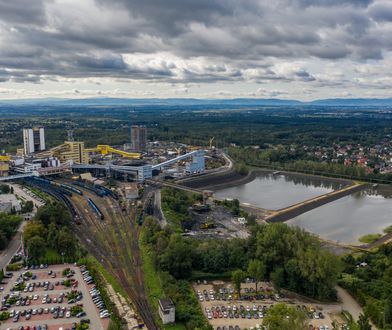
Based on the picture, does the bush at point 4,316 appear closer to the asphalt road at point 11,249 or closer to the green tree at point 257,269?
the asphalt road at point 11,249

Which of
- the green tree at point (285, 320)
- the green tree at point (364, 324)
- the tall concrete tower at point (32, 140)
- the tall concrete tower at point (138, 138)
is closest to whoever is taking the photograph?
the green tree at point (285, 320)

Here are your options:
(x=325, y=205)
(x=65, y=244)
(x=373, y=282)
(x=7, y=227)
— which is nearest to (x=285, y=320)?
(x=373, y=282)

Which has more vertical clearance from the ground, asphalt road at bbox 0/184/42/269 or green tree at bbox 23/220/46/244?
green tree at bbox 23/220/46/244

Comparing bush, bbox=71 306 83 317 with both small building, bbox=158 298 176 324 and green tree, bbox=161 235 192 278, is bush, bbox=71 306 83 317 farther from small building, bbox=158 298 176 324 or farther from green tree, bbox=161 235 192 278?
green tree, bbox=161 235 192 278

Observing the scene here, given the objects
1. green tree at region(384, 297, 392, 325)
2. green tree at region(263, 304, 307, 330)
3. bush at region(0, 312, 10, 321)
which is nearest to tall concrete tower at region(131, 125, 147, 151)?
bush at region(0, 312, 10, 321)

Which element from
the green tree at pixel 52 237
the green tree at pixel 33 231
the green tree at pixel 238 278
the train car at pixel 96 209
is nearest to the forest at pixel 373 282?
the green tree at pixel 238 278

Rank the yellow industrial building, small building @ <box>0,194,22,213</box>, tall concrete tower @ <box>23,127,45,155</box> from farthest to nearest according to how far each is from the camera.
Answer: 1. tall concrete tower @ <box>23,127,45,155</box>
2. the yellow industrial building
3. small building @ <box>0,194,22,213</box>

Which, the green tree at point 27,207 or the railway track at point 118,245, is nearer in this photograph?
the railway track at point 118,245
